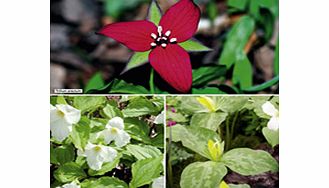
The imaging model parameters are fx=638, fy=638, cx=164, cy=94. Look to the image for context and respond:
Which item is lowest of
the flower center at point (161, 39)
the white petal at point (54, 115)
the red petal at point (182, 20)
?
the white petal at point (54, 115)

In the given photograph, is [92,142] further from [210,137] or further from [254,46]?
[254,46]

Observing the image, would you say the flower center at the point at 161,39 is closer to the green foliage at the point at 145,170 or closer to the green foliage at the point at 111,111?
the green foliage at the point at 111,111

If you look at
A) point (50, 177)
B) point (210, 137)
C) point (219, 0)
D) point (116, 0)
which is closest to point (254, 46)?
point (219, 0)

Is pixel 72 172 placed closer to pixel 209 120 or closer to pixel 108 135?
pixel 108 135

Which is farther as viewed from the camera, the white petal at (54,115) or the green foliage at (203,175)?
the white petal at (54,115)

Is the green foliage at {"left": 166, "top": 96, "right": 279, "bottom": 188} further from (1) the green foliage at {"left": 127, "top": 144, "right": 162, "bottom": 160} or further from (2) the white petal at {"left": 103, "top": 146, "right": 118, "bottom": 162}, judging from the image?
(2) the white petal at {"left": 103, "top": 146, "right": 118, "bottom": 162}

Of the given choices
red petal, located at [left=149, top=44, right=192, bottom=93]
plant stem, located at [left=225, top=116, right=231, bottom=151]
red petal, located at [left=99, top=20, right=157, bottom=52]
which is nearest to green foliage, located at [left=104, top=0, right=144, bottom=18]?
red petal, located at [left=99, top=20, right=157, bottom=52]

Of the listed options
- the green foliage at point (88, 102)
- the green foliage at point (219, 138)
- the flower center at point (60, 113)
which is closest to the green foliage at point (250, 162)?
the green foliage at point (219, 138)

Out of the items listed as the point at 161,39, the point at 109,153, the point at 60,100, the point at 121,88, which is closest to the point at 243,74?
the point at 161,39
